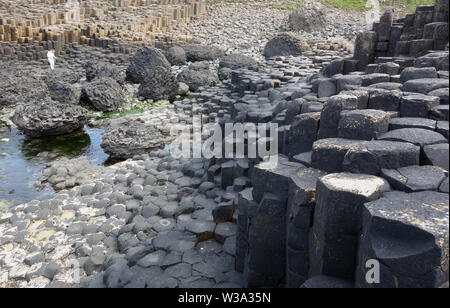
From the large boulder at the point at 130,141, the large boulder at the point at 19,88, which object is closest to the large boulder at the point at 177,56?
the large boulder at the point at 19,88

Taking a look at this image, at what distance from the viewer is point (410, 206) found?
2.22 meters

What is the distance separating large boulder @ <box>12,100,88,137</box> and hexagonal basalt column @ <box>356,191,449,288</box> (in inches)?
325

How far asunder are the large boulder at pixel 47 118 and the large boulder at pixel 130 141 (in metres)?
1.59

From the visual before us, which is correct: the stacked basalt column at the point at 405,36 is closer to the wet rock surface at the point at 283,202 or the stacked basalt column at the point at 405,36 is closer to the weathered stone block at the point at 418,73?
the wet rock surface at the point at 283,202

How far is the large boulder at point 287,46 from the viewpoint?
48.6 feet

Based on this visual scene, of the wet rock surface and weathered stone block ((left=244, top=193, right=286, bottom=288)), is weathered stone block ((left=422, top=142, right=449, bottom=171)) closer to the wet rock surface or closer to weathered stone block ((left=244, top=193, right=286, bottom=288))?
the wet rock surface

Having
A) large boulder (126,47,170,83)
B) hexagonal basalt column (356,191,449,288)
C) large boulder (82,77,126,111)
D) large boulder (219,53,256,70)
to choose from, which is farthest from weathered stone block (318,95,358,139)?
large boulder (219,53,256,70)

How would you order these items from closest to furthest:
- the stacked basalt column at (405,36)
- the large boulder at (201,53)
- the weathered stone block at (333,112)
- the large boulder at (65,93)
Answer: the weathered stone block at (333,112), the stacked basalt column at (405,36), the large boulder at (65,93), the large boulder at (201,53)

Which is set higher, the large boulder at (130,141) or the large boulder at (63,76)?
the large boulder at (63,76)

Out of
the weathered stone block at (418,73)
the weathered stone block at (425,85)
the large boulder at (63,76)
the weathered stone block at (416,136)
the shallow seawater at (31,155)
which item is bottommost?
the shallow seawater at (31,155)

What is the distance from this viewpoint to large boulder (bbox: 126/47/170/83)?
1241cm

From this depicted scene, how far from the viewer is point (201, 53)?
16703 mm

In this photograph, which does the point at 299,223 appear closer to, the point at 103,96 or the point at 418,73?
the point at 418,73
